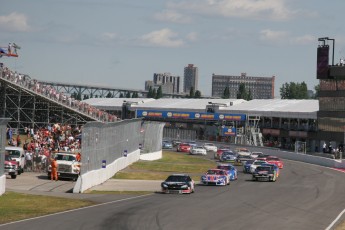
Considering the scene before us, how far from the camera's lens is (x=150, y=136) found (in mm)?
76688

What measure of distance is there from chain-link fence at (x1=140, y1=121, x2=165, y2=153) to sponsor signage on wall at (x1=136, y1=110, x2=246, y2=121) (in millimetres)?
40468

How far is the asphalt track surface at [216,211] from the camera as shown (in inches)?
1038

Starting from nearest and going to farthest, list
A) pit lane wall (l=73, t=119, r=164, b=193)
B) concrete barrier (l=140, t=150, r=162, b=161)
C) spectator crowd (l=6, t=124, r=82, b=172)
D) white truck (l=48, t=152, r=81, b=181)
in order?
pit lane wall (l=73, t=119, r=164, b=193)
white truck (l=48, t=152, r=81, b=181)
spectator crowd (l=6, t=124, r=82, b=172)
concrete barrier (l=140, t=150, r=162, b=161)

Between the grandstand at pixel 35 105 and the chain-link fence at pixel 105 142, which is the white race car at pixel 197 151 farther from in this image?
the chain-link fence at pixel 105 142

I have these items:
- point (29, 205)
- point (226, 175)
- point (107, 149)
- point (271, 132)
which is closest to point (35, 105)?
point (107, 149)

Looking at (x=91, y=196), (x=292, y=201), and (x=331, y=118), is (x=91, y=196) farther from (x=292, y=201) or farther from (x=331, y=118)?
(x=331, y=118)

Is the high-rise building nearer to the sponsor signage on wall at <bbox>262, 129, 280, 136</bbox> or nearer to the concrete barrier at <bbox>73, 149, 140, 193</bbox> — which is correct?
the sponsor signage on wall at <bbox>262, 129, 280, 136</bbox>

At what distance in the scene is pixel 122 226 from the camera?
25375 millimetres

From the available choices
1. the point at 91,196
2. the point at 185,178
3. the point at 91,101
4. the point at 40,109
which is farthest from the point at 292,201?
the point at 91,101

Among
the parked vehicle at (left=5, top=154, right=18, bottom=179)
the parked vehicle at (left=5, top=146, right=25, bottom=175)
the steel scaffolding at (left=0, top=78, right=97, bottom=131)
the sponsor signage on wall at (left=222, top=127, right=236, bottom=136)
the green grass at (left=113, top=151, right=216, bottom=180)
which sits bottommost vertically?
the green grass at (left=113, top=151, right=216, bottom=180)

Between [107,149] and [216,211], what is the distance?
17.5 m

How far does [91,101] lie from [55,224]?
14517 centimetres

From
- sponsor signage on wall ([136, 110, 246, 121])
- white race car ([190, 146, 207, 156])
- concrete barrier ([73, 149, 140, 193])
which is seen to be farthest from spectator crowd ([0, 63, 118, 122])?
sponsor signage on wall ([136, 110, 246, 121])

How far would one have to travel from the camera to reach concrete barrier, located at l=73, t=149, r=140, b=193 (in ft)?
127
